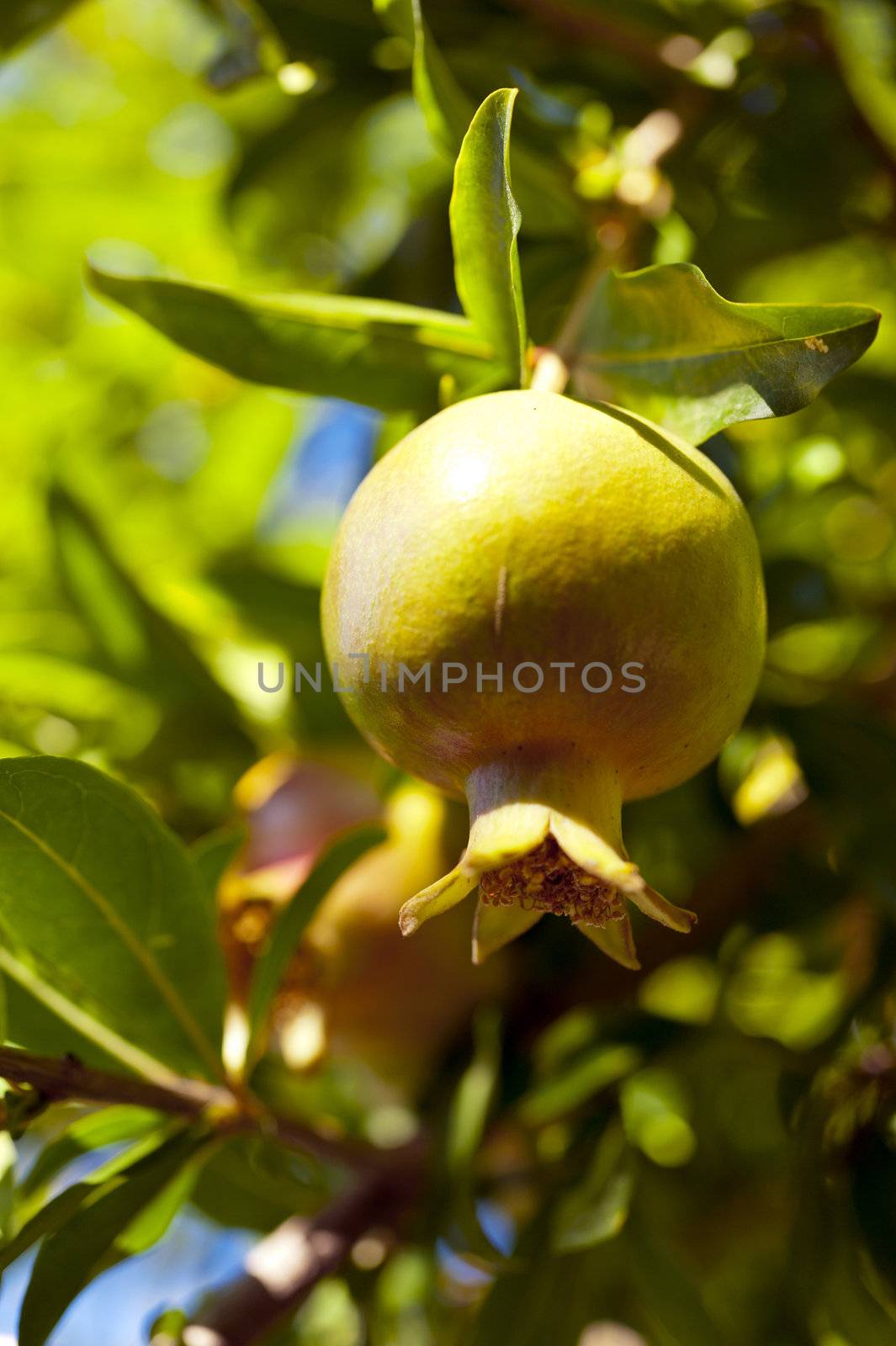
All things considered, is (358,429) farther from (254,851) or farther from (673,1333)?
(673,1333)

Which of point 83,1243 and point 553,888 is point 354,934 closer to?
point 83,1243

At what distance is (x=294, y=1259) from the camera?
1.10 meters

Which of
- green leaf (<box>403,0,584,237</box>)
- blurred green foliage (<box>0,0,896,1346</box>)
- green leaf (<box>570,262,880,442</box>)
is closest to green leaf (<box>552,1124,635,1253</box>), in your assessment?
blurred green foliage (<box>0,0,896,1346</box>)

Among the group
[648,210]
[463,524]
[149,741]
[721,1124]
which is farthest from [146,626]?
[721,1124]

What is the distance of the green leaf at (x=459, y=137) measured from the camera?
96cm

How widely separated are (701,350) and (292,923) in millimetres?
559

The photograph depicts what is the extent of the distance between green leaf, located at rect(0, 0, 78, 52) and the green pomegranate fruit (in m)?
0.80

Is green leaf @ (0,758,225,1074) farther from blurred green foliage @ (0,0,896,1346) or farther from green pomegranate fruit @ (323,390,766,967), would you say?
green pomegranate fruit @ (323,390,766,967)

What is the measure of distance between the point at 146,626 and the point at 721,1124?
2.91ft

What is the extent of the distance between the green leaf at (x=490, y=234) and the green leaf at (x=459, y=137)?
18 cm

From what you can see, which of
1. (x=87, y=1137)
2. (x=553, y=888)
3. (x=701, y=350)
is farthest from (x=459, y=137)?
(x=87, y=1137)

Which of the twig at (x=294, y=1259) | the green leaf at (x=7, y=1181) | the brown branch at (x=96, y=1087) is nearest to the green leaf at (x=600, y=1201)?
the twig at (x=294, y=1259)

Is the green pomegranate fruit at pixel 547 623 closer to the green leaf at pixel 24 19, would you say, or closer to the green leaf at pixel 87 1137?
the green leaf at pixel 87 1137

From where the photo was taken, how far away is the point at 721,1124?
1.49 metres
